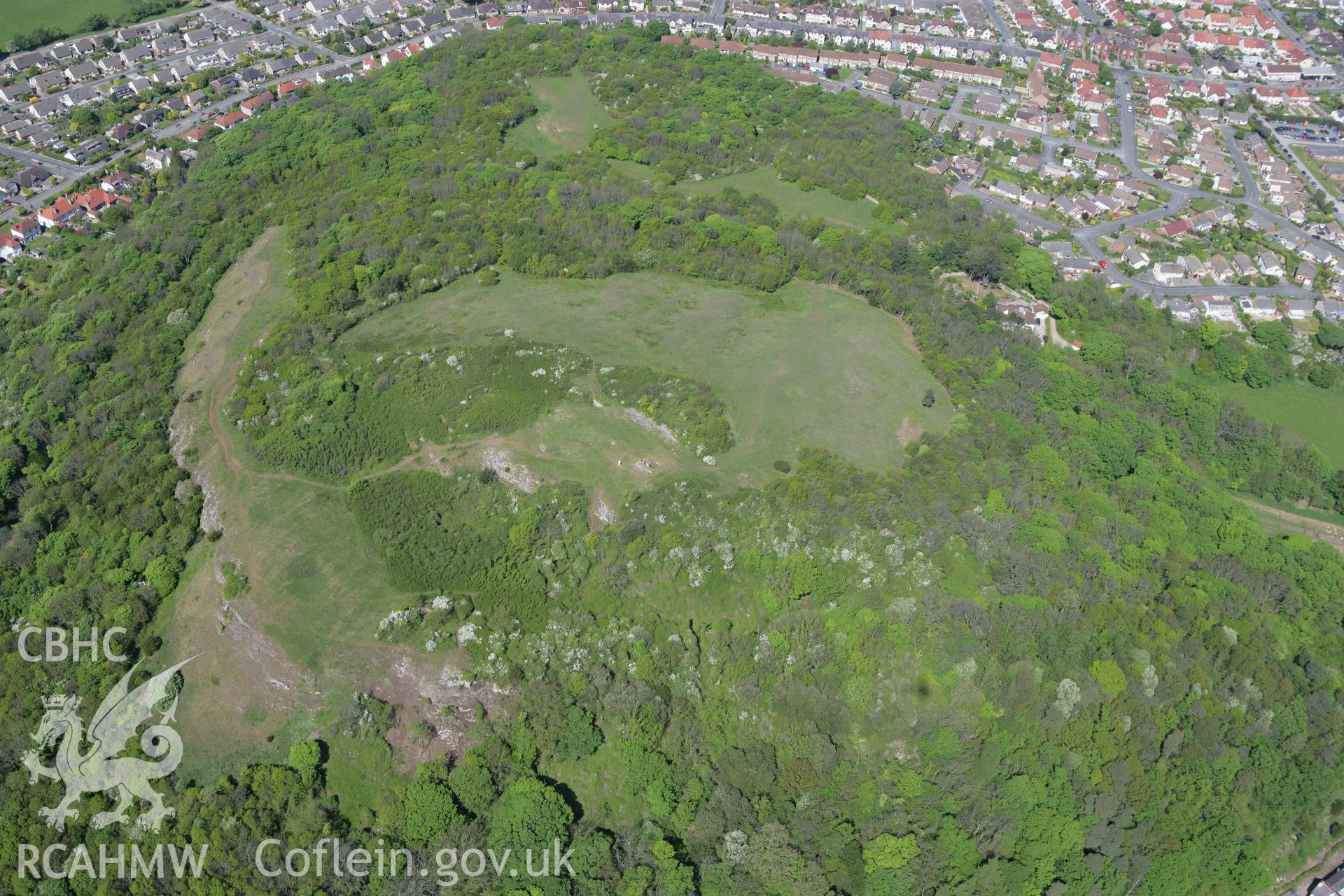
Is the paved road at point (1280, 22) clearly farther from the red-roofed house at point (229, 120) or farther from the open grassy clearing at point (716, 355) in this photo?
the red-roofed house at point (229, 120)

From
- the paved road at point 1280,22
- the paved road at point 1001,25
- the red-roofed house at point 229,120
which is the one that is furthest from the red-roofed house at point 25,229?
the paved road at point 1280,22

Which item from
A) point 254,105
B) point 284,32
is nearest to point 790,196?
point 254,105

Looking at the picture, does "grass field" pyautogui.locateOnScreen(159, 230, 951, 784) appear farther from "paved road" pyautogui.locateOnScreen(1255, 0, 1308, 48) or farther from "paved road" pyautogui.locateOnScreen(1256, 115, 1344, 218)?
"paved road" pyautogui.locateOnScreen(1255, 0, 1308, 48)

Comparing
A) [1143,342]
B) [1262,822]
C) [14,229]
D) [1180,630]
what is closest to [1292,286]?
[1143,342]

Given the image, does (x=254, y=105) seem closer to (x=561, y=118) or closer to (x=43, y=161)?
(x=43, y=161)

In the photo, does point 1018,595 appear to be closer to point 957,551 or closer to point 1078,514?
point 957,551

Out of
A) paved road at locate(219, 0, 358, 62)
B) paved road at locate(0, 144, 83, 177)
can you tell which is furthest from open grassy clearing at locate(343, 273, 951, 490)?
paved road at locate(219, 0, 358, 62)

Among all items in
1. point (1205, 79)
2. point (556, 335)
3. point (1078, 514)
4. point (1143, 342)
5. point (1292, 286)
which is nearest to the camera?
point (1078, 514)
